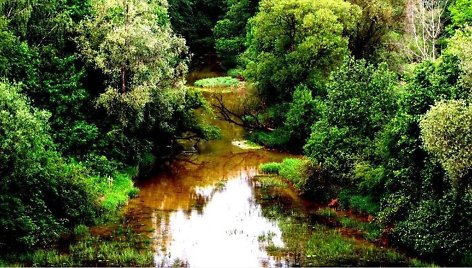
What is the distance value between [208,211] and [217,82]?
48.8m

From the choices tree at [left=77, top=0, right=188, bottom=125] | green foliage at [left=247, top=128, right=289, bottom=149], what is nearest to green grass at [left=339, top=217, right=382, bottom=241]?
tree at [left=77, top=0, right=188, bottom=125]

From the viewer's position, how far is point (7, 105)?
30.3 meters

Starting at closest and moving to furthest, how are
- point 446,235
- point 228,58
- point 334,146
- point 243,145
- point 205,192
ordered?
point 446,235 < point 334,146 < point 205,192 < point 243,145 < point 228,58

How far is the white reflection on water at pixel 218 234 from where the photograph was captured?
3106 cm

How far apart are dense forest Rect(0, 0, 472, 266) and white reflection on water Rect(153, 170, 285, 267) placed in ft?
13.8

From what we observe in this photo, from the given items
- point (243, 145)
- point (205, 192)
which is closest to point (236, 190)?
point (205, 192)

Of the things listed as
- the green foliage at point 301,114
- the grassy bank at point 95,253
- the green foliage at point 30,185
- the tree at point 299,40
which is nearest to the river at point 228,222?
the grassy bank at point 95,253

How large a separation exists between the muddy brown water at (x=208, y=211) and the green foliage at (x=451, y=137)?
371 inches

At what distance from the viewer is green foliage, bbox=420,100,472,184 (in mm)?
28294

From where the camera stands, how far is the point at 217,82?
86.8 meters

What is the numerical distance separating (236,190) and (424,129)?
18115 mm

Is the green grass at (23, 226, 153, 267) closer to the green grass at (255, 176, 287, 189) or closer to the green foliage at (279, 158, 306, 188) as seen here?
the green foliage at (279, 158, 306, 188)

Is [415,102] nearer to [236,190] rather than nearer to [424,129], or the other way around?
[424,129]

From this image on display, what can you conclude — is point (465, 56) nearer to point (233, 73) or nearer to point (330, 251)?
point (330, 251)
